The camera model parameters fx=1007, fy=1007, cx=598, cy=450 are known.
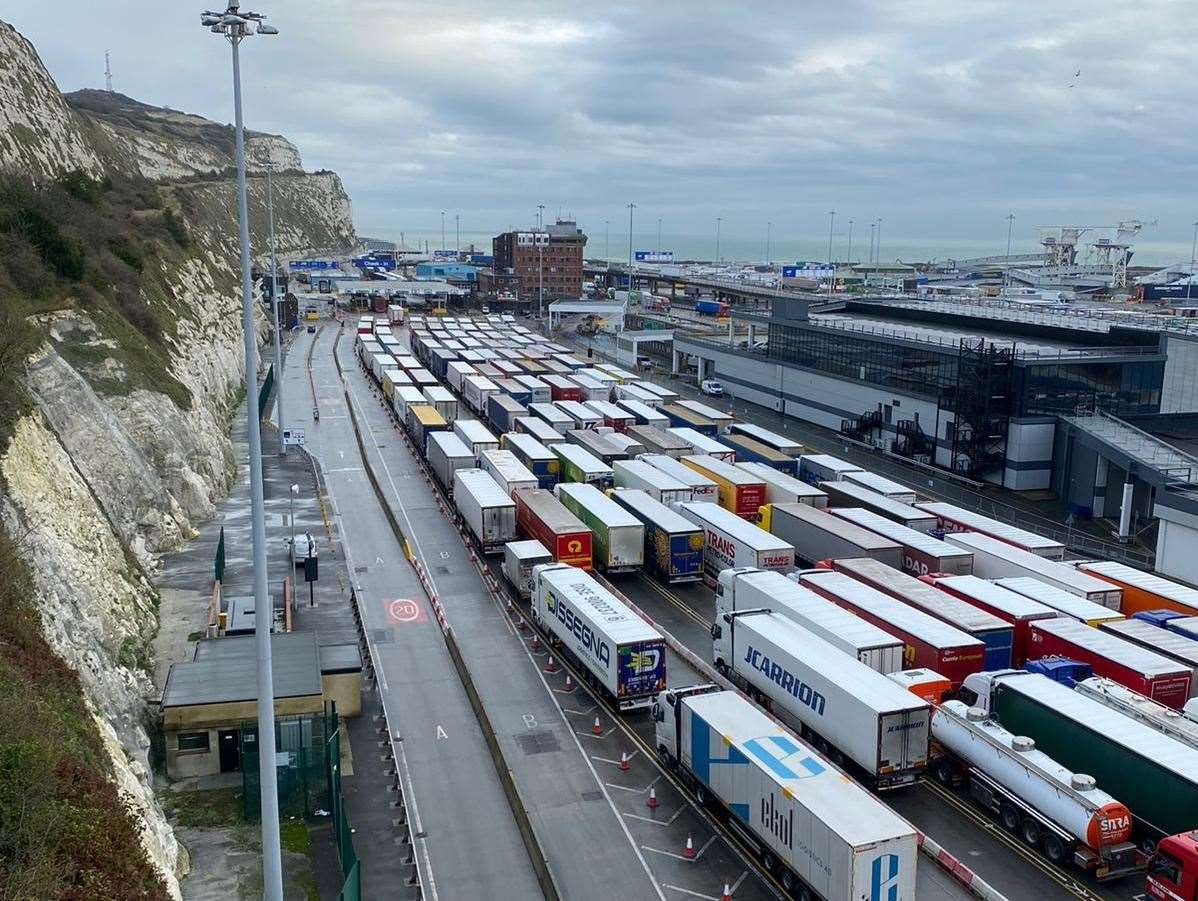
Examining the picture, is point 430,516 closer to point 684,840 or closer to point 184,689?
point 184,689

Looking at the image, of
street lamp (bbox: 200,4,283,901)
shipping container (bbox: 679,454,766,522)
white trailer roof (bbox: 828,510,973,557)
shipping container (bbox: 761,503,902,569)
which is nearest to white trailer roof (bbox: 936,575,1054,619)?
white trailer roof (bbox: 828,510,973,557)

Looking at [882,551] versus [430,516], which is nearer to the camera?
[882,551]

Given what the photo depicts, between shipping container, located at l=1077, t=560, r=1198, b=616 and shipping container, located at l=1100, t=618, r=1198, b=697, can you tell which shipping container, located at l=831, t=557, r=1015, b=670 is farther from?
shipping container, located at l=1077, t=560, r=1198, b=616

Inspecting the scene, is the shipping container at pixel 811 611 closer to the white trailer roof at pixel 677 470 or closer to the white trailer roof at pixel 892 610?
the white trailer roof at pixel 892 610

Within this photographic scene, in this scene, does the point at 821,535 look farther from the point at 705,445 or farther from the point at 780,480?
the point at 705,445

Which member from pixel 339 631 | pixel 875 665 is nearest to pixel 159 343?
pixel 339 631

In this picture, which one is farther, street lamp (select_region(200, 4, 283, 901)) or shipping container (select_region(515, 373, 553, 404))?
shipping container (select_region(515, 373, 553, 404))
